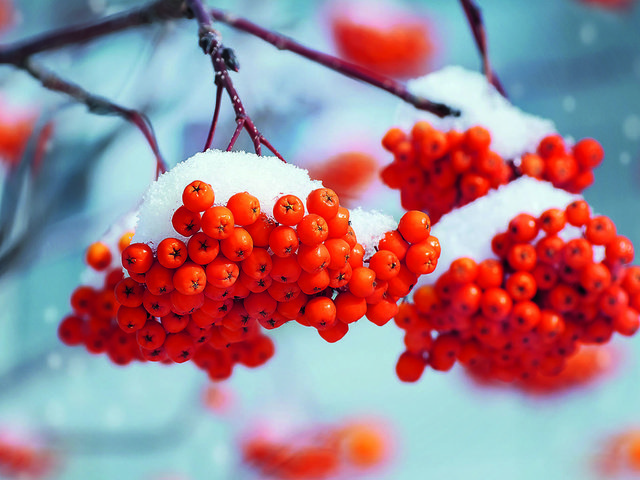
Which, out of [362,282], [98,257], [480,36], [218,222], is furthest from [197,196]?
[480,36]

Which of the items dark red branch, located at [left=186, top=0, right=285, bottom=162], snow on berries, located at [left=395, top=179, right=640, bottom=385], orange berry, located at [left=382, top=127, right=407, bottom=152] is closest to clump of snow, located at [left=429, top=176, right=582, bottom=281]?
snow on berries, located at [left=395, top=179, right=640, bottom=385]

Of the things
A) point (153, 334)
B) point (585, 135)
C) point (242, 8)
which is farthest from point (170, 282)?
point (585, 135)

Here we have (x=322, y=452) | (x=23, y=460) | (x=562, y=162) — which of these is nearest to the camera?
(x=562, y=162)

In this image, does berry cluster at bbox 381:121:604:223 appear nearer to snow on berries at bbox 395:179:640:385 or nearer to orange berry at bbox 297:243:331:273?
snow on berries at bbox 395:179:640:385

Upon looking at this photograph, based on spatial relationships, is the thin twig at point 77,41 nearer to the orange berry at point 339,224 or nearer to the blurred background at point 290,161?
the blurred background at point 290,161

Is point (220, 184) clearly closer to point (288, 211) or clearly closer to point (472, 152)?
point (288, 211)

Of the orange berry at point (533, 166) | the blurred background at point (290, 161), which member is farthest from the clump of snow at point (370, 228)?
the blurred background at point (290, 161)

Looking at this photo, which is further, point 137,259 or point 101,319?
point 101,319
